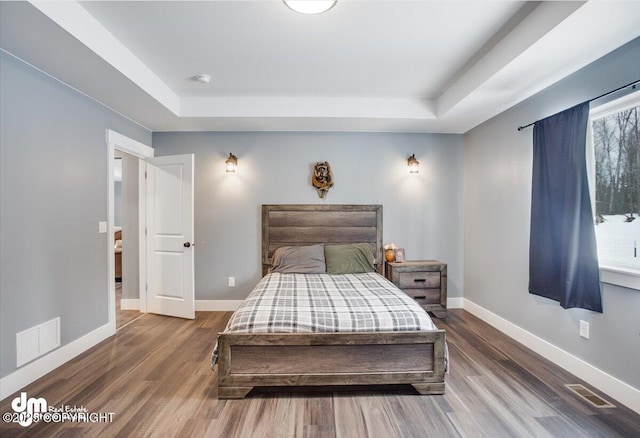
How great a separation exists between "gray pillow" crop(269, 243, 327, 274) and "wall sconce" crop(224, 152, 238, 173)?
1260 millimetres

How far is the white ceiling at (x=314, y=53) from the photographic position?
1.88 m

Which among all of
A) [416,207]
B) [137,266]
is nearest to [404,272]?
[416,207]

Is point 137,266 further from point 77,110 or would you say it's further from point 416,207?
point 416,207

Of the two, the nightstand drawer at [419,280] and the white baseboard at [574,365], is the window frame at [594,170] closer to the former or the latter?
the white baseboard at [574,365]

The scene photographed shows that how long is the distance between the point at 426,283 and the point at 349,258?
1.00 metres

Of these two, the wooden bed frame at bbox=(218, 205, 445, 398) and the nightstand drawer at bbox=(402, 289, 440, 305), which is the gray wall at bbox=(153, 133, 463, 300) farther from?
the wooden bed frame at bbox=(218, 205, 445, 398)

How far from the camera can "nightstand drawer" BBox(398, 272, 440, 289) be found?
3586mm

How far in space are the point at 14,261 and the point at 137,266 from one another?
182 cm

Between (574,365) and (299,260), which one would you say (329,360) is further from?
(574,365)

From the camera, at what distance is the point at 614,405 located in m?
1.96

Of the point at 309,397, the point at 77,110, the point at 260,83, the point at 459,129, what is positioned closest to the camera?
the point at 309,397

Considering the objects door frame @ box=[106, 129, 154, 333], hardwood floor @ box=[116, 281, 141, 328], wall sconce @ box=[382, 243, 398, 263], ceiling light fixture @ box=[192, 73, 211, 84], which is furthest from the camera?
wall sconce @ box=[382, 243, 398, 263]

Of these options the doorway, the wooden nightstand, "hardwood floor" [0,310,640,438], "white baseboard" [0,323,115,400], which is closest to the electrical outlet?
"hardwood floor" [0,310,640,438]

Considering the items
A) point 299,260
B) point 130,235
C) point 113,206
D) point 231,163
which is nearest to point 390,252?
point 299,260
